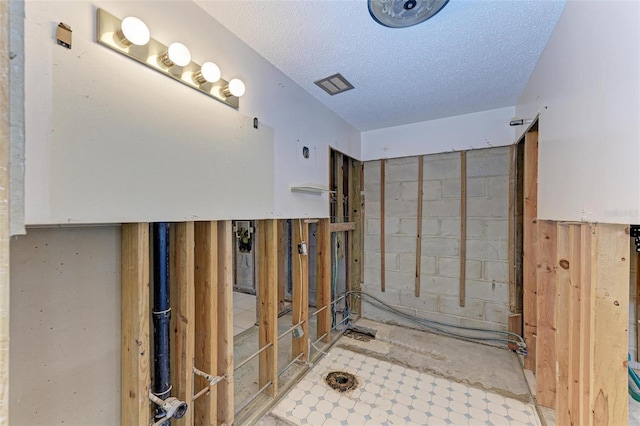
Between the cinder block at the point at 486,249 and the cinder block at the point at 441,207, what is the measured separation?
359 millimetres

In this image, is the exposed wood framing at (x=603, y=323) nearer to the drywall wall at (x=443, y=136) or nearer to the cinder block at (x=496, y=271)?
the cinder block at (x=496, y=271)

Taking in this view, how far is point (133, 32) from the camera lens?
3.42 feet

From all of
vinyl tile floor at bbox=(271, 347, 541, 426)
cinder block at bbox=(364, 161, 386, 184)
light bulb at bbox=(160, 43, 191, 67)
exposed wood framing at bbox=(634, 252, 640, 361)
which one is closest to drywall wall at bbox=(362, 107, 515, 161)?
cinder block at bbox=(364, 161, 386, 184)

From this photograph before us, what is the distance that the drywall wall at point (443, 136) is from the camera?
8.88ft

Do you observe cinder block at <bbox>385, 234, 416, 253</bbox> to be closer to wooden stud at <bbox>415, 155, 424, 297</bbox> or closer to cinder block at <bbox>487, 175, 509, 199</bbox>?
wooden stud at <bbox>415, 155, 424, 297</bbox>

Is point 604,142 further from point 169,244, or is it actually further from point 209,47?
point 169,244

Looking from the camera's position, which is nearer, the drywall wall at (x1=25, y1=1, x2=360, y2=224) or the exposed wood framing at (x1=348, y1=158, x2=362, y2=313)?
the drywall wall at (x1=25, y1=1, x2=360, y2=224)

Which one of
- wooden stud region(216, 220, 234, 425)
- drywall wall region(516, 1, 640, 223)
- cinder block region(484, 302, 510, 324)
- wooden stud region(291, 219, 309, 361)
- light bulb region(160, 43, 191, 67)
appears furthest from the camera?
cinder block region(484, 302, 510, 324)

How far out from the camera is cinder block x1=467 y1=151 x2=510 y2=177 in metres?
2.71

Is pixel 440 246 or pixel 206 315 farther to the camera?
pixel 440 246

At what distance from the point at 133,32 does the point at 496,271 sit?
3.40m

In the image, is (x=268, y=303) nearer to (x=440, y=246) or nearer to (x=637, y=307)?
(x=440, y=246)

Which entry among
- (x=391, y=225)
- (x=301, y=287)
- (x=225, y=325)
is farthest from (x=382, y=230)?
(x=225, y=325)

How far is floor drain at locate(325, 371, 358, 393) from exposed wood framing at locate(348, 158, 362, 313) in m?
1.19
